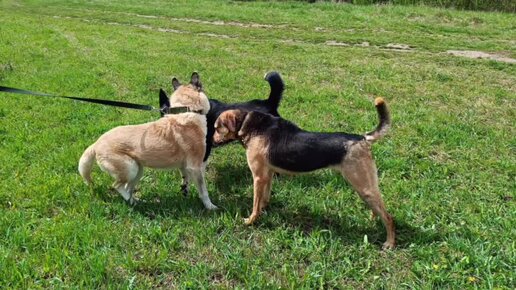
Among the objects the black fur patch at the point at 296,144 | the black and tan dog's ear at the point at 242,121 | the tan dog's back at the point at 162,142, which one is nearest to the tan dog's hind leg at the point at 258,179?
the black fur patch at the point at 296,144

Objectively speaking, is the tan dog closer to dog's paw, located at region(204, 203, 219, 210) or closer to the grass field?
dog's paw, located at region(204, 203, 219, 210)

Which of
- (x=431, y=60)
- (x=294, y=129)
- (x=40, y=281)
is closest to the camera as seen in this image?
(x=40, y=281)

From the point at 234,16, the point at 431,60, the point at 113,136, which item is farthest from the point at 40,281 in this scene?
the point at 234,16

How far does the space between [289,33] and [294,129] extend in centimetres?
1227

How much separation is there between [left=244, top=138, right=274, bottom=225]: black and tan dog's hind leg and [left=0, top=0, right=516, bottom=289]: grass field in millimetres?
131

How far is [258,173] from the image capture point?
13.1ft

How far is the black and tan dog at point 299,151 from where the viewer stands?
11.6 feet

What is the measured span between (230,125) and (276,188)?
0.95 meters

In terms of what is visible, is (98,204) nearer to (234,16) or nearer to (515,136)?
(515,136)

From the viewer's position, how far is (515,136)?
605cm

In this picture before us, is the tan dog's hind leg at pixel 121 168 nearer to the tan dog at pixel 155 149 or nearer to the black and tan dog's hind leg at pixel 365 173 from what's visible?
the tan dog at pixel 155 149

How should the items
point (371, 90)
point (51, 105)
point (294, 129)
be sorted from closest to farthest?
point (294, 129), point (51, 105), point (371, 90)

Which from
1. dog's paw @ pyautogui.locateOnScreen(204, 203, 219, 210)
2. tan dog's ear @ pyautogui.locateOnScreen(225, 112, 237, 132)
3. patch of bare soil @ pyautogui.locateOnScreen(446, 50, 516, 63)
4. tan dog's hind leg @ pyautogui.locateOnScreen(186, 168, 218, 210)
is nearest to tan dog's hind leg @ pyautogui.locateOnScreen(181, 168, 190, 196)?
tan dog's hind leg @ pyautogui.locateOnScreen(186, 168, 218, 210)

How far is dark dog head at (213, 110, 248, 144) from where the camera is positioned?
165 inches
